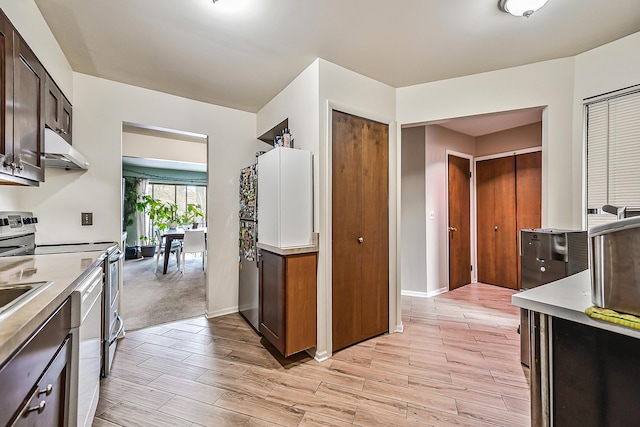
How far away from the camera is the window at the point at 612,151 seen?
198 cm

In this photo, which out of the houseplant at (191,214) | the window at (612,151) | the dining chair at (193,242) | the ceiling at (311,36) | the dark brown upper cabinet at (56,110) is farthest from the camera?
the houseplant at (191,214)

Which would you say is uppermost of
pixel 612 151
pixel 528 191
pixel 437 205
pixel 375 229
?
pixel 612 151

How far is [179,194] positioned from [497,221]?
7.90 m

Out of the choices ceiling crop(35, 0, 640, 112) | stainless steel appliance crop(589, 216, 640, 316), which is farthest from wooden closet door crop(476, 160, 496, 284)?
stainless steel appliance crop(589, 216, 640, 316)

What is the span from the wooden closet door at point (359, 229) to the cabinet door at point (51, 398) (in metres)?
1.68

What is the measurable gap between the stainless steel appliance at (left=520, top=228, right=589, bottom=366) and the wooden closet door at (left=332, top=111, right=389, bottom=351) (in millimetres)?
1105

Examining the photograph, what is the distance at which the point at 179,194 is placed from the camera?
798cm

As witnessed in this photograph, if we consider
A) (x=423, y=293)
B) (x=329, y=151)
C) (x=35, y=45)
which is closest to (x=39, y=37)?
(x=35, y=45)

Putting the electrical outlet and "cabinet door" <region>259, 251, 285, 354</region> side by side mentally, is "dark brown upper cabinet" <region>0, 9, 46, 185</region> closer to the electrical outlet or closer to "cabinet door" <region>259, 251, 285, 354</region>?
the electrical outlet

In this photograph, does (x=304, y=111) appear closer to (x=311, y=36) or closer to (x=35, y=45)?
(x=311, y=36)

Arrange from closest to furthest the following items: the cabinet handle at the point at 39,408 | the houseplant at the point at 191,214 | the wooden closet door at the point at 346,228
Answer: the cabinet handle at the point at 39,408
the wooden closet door at the point at 346,228
the houseplant at the point at 191,214

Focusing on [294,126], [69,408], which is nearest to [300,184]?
[294,126]

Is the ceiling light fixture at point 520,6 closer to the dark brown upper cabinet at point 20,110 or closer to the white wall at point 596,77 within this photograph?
the white wall at point 596,77

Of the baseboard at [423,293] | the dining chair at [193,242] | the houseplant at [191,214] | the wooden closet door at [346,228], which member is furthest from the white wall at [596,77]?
the houseplant at [191,214]
